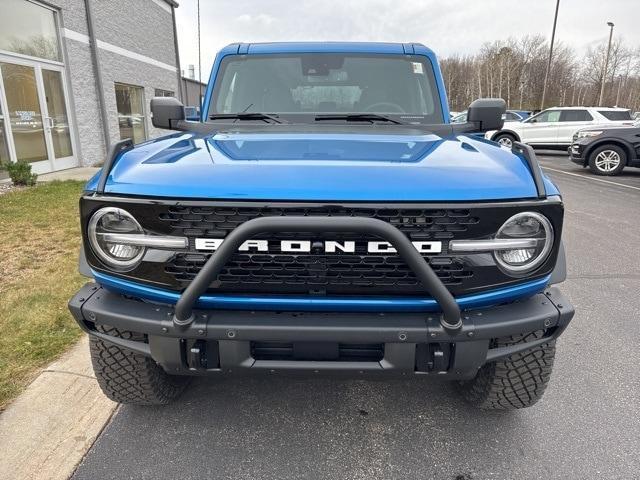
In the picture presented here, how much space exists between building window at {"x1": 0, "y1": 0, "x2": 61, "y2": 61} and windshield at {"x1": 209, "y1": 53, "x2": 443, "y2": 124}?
8853 millimetres

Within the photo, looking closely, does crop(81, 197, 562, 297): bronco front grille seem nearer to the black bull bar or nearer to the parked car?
the black bull bar

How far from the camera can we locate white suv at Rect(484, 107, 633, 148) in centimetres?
1514

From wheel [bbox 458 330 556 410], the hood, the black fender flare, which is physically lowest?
wheel [bbox 458 330 556 410]

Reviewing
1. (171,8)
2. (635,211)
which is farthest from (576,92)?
(635,211)

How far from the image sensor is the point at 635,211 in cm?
776

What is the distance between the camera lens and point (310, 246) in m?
1.76

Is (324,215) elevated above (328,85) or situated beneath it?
situated beneath

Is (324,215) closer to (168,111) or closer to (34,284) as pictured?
(168,111)

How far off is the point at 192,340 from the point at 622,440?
215 cm

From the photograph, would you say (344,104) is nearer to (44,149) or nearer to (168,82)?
(44,149)

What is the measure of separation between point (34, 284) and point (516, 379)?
12.8 ft

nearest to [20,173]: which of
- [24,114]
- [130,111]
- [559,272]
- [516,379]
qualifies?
[24,114]

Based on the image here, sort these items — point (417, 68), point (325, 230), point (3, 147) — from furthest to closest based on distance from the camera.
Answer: point (3, 147) < point (417, 68) < point (325, 230)

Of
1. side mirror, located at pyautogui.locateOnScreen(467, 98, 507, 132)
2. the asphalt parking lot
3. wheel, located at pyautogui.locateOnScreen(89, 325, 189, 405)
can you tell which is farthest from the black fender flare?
wheel, located at pyautogui.locateOnScreen(89, 325, 189, 405)
